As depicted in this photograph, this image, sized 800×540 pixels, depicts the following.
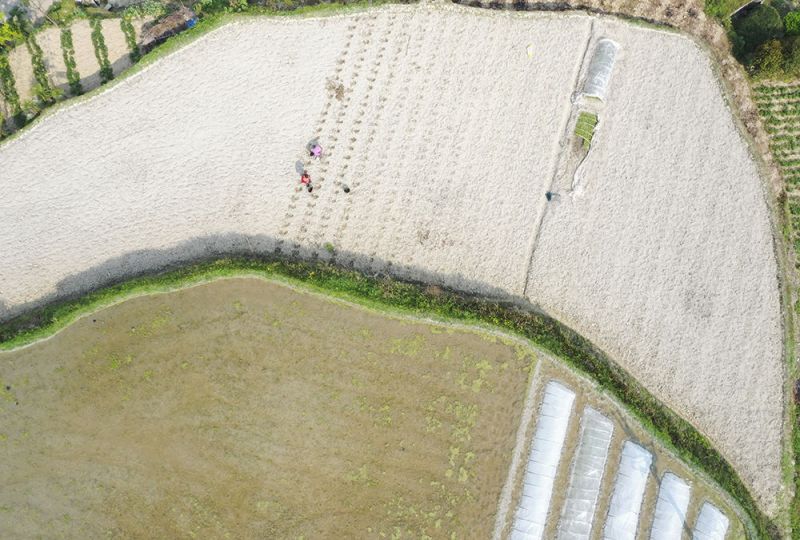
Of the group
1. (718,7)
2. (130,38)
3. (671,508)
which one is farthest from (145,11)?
(671,508)

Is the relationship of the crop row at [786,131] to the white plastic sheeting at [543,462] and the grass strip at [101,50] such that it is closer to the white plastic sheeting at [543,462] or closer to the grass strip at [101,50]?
the white plastic sheeting at [543,462]

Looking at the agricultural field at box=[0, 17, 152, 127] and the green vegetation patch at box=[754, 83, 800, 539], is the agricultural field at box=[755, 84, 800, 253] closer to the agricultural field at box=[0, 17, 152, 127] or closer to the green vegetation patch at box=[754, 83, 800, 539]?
the green vegetation patch at box=[754, 83, 800, 539]

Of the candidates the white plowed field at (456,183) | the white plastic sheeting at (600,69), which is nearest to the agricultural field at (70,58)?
the white plowed field at (456,183)

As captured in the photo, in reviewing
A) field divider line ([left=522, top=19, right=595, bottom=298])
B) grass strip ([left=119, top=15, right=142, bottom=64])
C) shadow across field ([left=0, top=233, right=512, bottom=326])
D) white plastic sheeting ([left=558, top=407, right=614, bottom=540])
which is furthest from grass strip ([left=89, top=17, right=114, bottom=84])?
white plastic sheeting ([left=558, top=407, right=614, bottom=540])

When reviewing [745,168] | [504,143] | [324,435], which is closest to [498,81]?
[504,143]

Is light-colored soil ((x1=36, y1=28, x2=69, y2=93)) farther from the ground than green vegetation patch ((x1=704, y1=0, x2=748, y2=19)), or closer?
closer

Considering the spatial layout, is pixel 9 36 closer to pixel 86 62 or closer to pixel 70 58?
pixel 70 58
